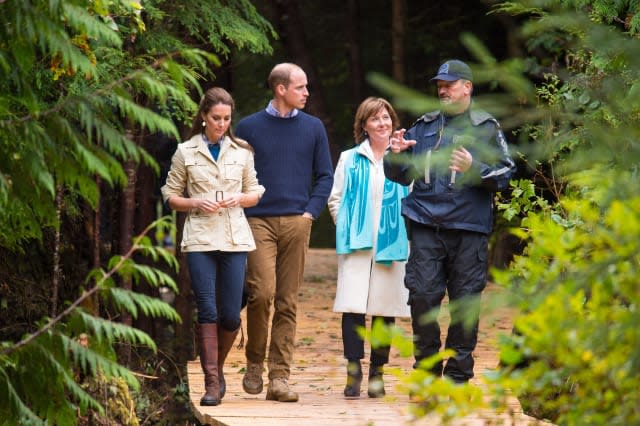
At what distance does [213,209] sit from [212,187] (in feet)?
0.82

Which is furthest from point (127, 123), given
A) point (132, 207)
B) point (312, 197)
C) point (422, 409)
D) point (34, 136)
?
point (422, 409)

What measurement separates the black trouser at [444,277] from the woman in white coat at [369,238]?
1.99 feet

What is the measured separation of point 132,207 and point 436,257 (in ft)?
16.9

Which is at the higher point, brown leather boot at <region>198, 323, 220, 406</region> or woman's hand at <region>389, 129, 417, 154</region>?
woman's hand at <region>389, 129, 417, 154</region>

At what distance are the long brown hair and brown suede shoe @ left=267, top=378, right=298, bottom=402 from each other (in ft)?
5.25

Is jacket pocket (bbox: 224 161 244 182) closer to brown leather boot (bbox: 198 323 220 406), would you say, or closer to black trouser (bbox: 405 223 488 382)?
brown leather boot (bbox: 198 323 220 406)

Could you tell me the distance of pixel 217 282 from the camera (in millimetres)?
8562

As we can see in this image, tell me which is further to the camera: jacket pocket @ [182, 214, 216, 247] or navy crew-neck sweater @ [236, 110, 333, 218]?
navy crew-neck sweater @ [236, 110, 333, 218]

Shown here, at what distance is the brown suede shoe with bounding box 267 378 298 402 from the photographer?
8758 mm

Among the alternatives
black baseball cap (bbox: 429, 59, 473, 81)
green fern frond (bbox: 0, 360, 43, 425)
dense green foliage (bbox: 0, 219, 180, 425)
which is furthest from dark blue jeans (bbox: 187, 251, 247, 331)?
green fern frond (bbox: 0, 360, 43, 425)

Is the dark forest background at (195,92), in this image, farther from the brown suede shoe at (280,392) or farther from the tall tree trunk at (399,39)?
the brown suede shoe at (280,392)

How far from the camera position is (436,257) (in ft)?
26.7

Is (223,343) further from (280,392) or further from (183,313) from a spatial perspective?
(183,313)

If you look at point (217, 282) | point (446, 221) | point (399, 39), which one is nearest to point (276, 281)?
point (217, 282)
